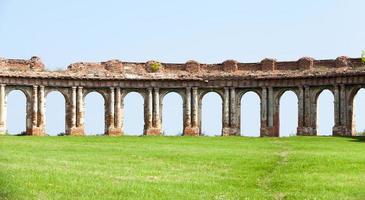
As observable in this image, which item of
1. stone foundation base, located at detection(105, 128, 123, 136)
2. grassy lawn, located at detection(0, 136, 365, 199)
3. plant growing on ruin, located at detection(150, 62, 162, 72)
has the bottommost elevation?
grassy lawn, located at detection(0, 136, 365, 199)

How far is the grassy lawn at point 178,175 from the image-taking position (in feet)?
60.8

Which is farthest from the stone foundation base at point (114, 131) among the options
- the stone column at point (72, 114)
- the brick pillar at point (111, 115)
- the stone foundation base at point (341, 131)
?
the stone foundation base at point (341, 131)

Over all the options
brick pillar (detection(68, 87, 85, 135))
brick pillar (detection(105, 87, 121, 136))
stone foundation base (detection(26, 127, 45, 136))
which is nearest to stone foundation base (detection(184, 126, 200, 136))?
brick pillar (detection(105, 87, 121, 136))

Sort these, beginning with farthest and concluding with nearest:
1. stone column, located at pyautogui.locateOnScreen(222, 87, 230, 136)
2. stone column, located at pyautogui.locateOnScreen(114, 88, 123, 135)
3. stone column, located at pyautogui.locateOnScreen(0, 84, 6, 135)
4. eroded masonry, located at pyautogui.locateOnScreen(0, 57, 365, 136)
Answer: stone column, located at pyautogui.locateOnScreen(222, 87, 230, 136) → stone column, located at pyautogui.locateOnScreen(114, 88, 123, 135) → eroded masonry, located at pyautogui.locateOnScreen(0, 57, 365, 136) → stone column, located at pyautogui.locateOnScreen(0, 84, 6, 135)

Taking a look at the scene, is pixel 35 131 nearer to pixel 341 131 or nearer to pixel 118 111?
pixel 118 111

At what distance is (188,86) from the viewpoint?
191 ft

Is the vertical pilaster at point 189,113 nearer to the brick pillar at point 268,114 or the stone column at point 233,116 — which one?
the stone column at point 233,116

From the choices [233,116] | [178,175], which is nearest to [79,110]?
[233,116]

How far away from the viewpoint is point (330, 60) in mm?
56625

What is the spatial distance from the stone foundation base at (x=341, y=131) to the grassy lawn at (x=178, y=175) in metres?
21.7

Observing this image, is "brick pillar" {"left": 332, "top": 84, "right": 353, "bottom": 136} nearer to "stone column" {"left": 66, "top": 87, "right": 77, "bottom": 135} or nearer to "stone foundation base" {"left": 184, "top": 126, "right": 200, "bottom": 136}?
"stone foundation base" {"left": 184, "top": 126, "right": 200, "bottom": 136}

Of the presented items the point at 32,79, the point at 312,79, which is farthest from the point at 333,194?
the point at 32,79

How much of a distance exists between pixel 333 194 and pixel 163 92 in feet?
133

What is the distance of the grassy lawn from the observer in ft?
Result: 60.8
